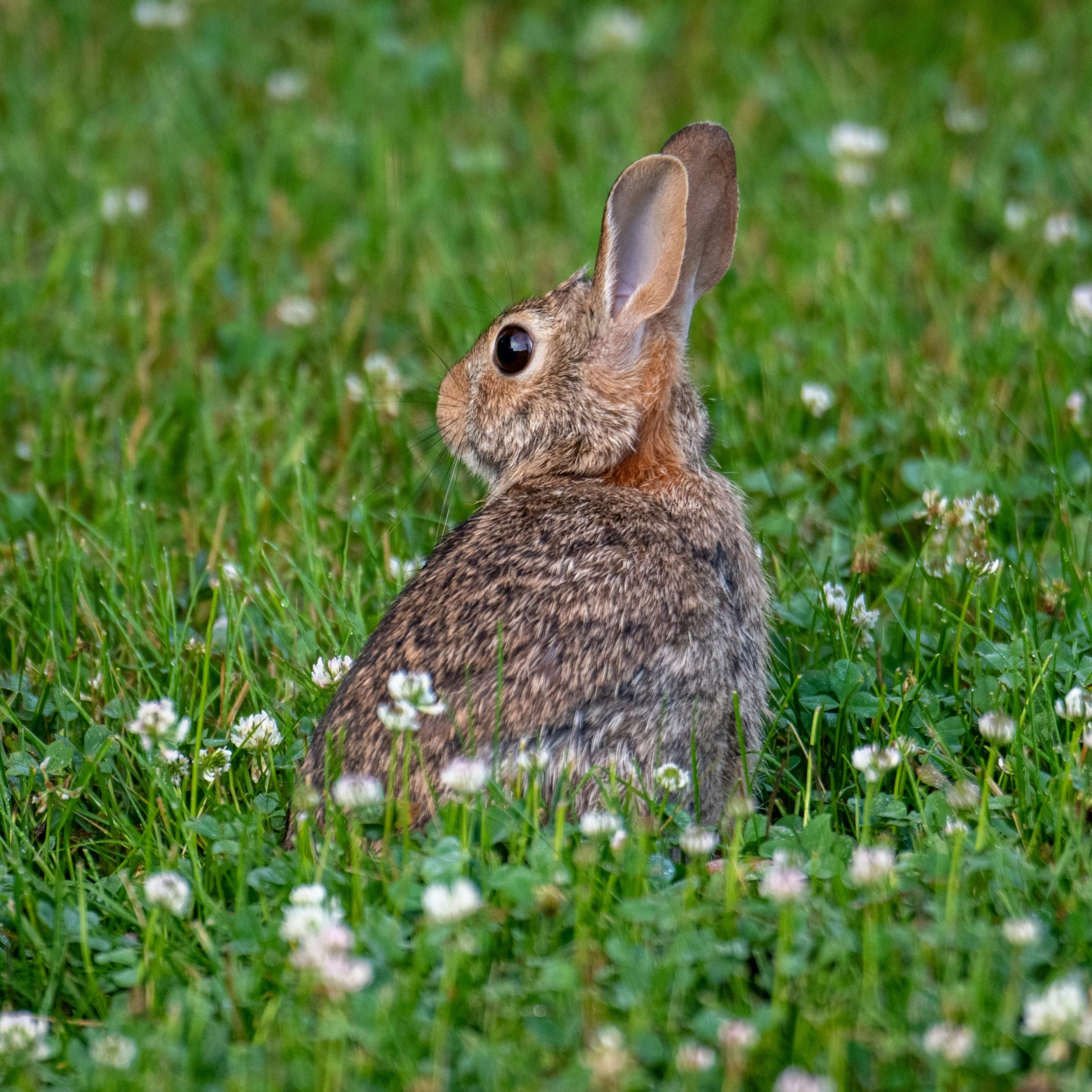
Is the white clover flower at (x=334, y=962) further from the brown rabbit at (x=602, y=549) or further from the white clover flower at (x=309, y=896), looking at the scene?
the brown rabbit at (x=602, y=549)

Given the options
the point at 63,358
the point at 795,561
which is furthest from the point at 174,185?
the point at 795,561

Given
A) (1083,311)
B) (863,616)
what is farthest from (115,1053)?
(1083,311)

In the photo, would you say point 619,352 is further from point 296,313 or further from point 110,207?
point 110,207

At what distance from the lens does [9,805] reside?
3770 millimetres

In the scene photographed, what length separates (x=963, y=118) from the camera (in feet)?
26.9

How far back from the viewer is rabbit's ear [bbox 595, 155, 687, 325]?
4.48 metres

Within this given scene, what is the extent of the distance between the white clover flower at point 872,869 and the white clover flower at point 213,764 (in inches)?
61.8

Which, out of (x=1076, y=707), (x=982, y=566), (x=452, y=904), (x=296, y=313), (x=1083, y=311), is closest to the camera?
(x=452, y=904)

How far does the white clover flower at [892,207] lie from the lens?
Answer: 7.21 meters

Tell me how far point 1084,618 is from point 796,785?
967 mm

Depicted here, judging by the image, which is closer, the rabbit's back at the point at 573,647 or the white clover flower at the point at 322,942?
the white clover flower at the point at 322,942

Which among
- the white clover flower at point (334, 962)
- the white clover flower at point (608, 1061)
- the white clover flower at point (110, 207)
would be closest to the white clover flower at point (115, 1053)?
the white clover flower at point (334, 962)

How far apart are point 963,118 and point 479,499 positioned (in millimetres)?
4304

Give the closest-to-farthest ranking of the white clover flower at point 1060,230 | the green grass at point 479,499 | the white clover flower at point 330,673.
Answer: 1. the green grass at point 479,499
2. the white clover flower at point 330,673
3. the white clover flower at point 1060,230
